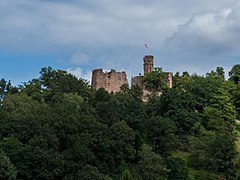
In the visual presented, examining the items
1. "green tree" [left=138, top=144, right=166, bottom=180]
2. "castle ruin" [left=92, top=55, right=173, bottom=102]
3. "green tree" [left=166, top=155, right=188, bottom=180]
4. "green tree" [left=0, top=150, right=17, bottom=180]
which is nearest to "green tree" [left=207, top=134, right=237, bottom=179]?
"green tree" [left=166, top=155, right=188, bottom=180]

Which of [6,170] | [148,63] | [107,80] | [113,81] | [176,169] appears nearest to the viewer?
[6,170]

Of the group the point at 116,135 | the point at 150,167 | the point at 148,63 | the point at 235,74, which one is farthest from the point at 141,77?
→ the point at 150,167

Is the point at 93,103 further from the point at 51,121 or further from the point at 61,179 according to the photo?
the point at 61,179

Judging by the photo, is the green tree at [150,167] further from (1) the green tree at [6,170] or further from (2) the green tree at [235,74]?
(2) the green tree at [235,74]

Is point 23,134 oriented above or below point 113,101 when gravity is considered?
below

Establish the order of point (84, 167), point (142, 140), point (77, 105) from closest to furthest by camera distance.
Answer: point (84, 167), point (142, 140), point (77, 105)

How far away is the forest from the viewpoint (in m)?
49.4

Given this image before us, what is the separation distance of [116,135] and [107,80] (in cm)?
2881

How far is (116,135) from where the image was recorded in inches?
2130

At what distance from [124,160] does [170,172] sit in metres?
5.24

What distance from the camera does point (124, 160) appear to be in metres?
54.5

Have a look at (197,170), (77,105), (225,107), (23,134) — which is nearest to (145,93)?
(225,107)

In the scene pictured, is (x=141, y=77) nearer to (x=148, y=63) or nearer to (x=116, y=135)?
(x=148, y=63)

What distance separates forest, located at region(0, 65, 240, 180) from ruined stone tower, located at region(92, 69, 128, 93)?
301 inches
